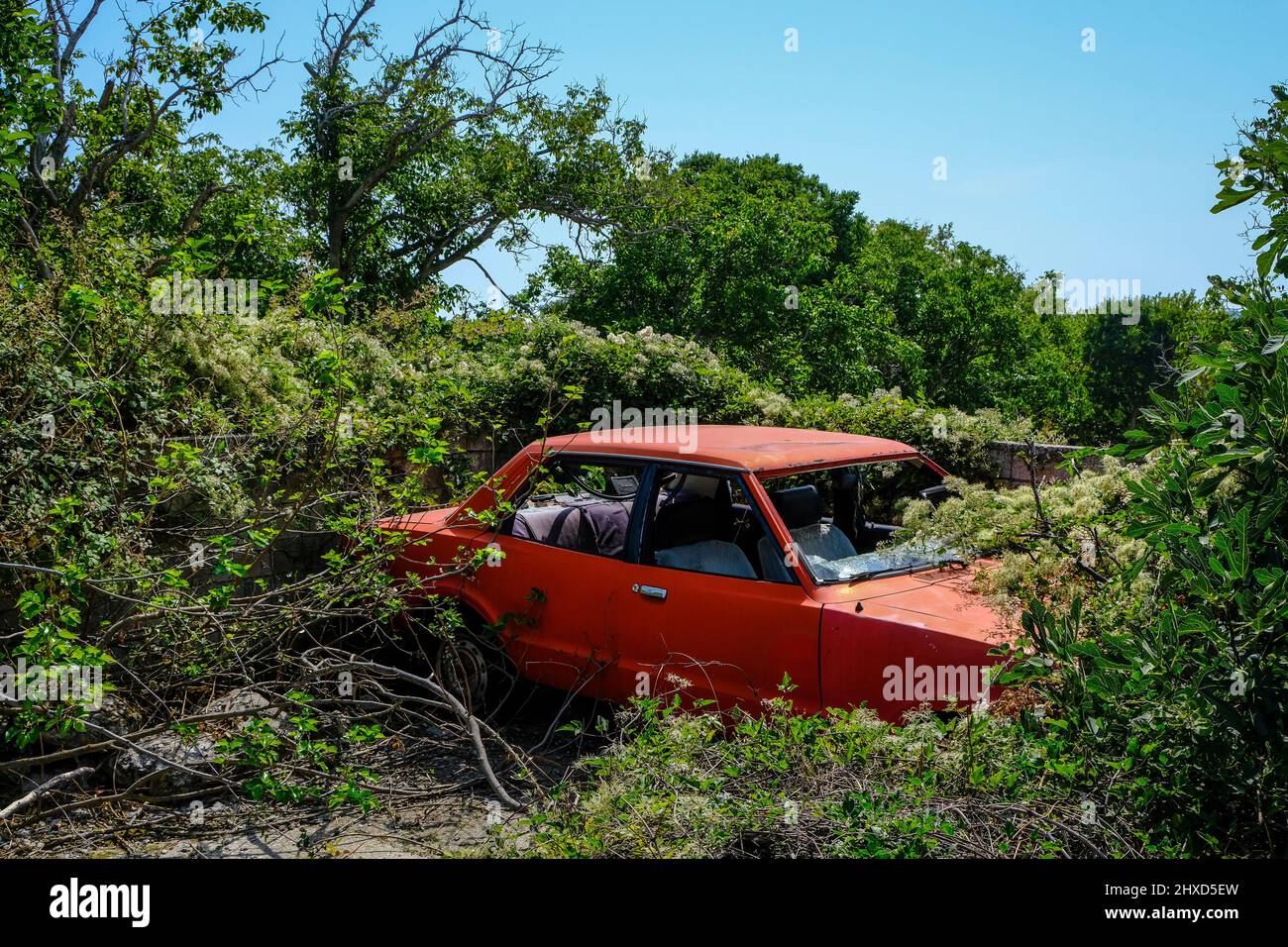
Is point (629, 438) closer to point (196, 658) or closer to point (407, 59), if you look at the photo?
point (196, 658)

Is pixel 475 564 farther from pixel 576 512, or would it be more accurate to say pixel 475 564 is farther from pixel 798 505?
pixel 798 505

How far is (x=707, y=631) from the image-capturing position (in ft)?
16.5

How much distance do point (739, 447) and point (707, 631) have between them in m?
1.05

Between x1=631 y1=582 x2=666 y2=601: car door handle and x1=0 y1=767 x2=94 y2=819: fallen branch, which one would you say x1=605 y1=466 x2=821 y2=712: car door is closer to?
x1=631 y1=582 x2=666 y2=601: car door handle

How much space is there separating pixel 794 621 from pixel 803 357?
66.5 ft

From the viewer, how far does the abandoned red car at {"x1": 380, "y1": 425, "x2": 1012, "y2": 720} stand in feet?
14.5

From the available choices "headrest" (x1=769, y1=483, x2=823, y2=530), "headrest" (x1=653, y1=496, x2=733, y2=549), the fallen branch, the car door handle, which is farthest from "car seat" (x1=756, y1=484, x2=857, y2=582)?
the fallen branch

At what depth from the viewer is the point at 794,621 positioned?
15.4 ft

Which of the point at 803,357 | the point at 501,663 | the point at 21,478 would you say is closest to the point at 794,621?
the point at 501,663

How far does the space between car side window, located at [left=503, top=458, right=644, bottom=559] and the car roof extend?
12 centimetres

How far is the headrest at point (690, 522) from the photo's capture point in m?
5.63

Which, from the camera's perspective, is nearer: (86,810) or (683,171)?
(86,810)
